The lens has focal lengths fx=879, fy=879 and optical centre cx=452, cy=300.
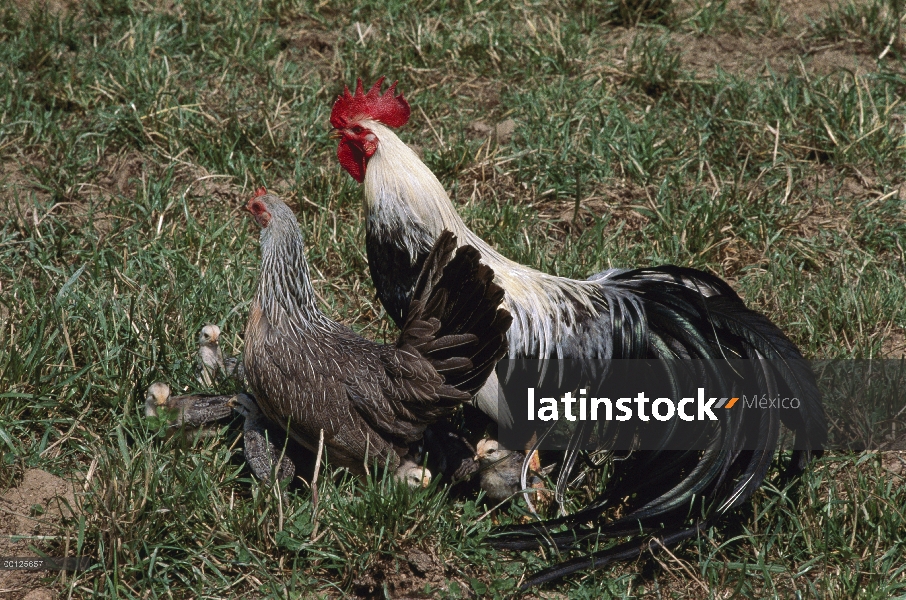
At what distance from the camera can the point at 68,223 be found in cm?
559

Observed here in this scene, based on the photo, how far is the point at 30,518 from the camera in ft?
12.1

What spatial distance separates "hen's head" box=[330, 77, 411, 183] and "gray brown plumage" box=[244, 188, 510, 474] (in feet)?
1.58

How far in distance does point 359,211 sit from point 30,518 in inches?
114

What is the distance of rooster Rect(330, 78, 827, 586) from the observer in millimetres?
3756

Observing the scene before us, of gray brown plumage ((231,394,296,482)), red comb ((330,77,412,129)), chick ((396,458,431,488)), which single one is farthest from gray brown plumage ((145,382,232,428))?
red comb ((330,77,412,129))

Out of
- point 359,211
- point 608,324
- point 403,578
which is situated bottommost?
point 403,578

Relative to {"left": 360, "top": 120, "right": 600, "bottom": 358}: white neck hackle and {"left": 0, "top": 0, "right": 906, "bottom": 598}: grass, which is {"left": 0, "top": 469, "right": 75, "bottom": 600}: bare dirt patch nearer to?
{"left": 0, "top": 0, "right": 906, "bottom": 598}: grass

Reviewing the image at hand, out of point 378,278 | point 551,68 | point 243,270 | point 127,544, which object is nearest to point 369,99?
point 378,278

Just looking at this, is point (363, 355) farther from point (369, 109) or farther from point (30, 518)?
point (30, 518)

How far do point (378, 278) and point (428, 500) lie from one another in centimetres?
114

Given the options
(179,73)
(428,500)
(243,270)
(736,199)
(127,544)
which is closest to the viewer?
(127,544)

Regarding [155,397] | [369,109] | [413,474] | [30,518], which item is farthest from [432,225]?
[30,518]

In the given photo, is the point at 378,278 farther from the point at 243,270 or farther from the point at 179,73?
the point at 179,73

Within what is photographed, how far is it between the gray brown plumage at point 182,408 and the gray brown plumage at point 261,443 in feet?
0.33
